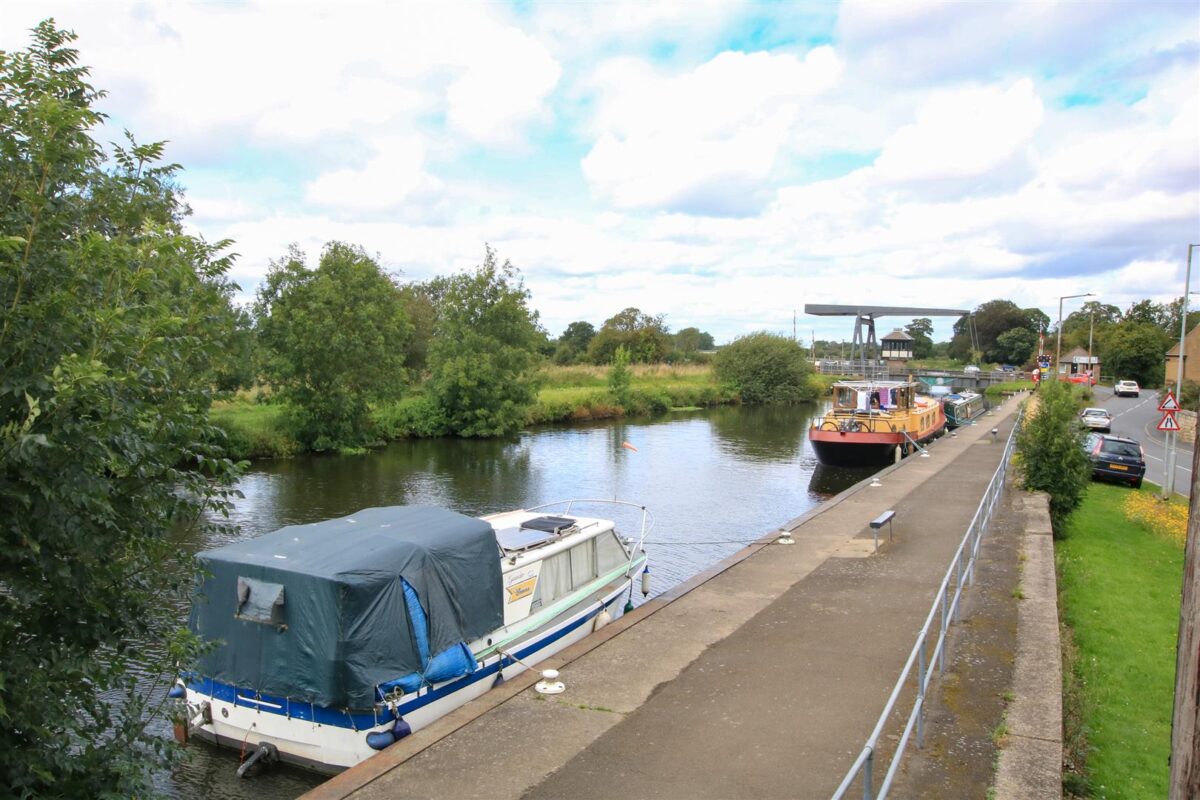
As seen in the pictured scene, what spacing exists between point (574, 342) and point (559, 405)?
8745cm

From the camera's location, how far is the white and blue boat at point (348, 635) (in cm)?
948

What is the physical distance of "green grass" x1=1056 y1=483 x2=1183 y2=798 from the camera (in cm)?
879

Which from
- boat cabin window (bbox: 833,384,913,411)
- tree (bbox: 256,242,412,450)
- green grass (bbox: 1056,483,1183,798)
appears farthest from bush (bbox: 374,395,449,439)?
green grass (bbox: 1056,483,1183,798)

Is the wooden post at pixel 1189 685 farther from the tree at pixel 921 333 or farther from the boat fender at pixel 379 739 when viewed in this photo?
the tree at pixel 921 333

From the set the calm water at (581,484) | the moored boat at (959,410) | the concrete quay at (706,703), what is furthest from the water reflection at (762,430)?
the concrete quay at (706,703)

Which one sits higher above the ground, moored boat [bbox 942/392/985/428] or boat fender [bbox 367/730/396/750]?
moored boat [bbox 942/392/985/428]

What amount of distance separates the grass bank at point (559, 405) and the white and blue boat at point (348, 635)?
445 inches

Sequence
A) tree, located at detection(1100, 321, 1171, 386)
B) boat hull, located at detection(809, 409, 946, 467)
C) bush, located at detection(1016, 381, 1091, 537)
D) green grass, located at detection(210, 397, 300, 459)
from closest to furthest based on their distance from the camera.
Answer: bush, located at detection(1016, 381, 1091, 537) → boat hull, located at detection(809, 409, 946, 467) → green grass, located at detection(210, 397, 300, 459) → tree, located at detection(1100, 321, 1171, 386)

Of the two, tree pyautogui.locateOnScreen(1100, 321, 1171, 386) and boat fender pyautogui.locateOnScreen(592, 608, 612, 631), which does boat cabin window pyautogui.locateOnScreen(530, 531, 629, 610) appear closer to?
boat fender pyautogui.locateOnScreen(592, 608, 612, 631)

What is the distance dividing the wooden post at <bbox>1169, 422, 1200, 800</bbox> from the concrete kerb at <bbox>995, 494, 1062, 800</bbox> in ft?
14.1

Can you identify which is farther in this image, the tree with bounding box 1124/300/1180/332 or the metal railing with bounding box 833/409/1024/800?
the tree with bounding box 1124/300/1180/332

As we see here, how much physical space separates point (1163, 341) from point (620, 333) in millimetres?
64167

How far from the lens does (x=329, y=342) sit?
38.6 metres

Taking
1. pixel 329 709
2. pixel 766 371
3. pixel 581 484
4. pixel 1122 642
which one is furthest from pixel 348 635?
pixel 766 371
